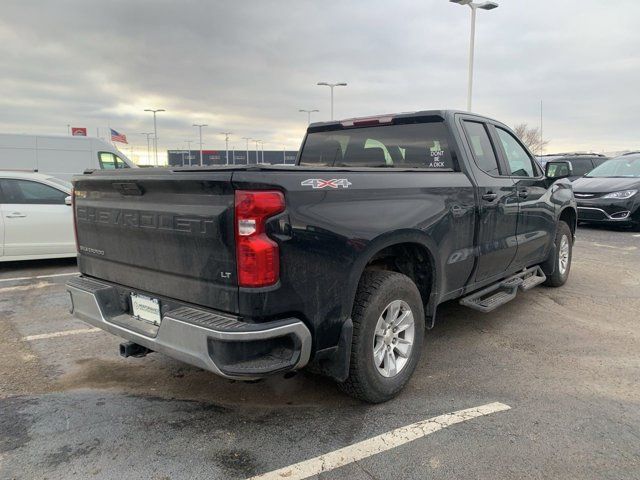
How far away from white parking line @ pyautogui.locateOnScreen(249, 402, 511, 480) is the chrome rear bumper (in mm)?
517

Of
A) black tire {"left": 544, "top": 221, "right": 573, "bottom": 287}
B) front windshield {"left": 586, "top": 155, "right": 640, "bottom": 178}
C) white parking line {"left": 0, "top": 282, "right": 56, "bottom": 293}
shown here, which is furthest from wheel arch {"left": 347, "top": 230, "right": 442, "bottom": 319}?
front windshield {"left": 586, "top": 155, "right": 640, "bottom": 178}

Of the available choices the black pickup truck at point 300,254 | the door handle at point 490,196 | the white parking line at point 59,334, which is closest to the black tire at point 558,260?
the black pickup truck at point 300,254

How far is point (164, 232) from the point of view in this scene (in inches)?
111

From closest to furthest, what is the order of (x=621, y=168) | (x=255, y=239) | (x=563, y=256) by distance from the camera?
(x=255, y=239) < (x=563, y=256) < (x=621, y=168)

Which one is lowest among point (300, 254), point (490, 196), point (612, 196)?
point (612, 196)

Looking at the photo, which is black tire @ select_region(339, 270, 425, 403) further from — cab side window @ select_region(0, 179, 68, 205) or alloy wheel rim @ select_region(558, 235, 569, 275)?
cab side window @ select_region(0, 179, 68, 205)

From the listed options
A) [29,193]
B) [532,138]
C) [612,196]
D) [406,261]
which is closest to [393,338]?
[406,261]

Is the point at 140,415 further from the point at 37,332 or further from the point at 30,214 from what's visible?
the point at 30,214

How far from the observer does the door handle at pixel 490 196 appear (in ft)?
13.6

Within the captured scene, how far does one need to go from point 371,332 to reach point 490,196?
A: 1.87 m

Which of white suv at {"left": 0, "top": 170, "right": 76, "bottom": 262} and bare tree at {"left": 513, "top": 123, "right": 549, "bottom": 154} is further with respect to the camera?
bare tree at {"left": 513, "top": 123, "right": 549, "bottom": 154}

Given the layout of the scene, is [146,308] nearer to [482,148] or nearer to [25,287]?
[482,148]

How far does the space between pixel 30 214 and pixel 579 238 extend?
34.1 ft

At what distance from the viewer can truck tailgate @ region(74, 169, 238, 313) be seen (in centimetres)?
255
